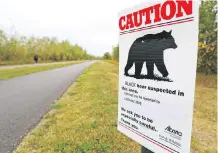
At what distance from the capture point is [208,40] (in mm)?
17328

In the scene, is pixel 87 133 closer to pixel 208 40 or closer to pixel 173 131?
pixel 173 131

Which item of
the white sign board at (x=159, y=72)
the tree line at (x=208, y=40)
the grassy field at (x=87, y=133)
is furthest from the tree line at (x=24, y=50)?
the white sign board at (x=159, y=72)

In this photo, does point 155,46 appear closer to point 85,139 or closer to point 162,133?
point 162,133

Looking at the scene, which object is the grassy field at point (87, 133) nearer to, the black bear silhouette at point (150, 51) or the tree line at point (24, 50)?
the black bear silhouette at point (150, 51)

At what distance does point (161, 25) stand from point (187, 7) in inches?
9.2

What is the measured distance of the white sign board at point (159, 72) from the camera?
146cm

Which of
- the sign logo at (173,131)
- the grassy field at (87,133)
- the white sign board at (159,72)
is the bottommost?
the grassy field at (87,133)

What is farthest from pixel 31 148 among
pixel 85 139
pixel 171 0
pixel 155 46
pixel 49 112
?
pixel 171 0

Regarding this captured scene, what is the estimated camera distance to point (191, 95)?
143 cm

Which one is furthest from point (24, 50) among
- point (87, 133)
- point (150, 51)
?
point (150, 51)

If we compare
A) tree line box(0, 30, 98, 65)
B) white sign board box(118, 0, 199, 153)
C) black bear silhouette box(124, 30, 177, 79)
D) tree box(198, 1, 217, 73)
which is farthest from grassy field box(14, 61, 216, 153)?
tree line box(0, 30, 98, 65)

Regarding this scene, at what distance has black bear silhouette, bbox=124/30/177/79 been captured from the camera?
1607 mm

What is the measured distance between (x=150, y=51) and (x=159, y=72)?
7.3 inches

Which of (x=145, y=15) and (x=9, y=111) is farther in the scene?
(x=9, y=111)
